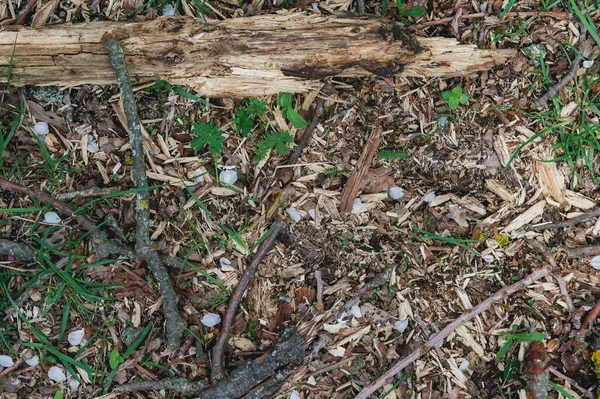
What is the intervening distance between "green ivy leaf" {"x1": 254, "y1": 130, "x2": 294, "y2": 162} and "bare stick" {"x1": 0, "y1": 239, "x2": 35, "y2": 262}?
146cm

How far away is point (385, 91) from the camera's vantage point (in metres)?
2.79

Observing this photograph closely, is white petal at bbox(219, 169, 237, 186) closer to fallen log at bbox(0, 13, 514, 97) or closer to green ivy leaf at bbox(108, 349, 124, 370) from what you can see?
fallen log at bbox(0, 13, 514, 97)

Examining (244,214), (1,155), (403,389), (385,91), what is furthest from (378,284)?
(1,155)

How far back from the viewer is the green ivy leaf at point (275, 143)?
2.67 meters

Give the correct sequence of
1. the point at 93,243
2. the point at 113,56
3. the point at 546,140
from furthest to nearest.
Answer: the point at 546,140, the point at 93,243, the point at 113,56

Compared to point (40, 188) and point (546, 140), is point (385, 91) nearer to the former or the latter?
point (546, 140)

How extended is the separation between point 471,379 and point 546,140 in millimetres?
1542

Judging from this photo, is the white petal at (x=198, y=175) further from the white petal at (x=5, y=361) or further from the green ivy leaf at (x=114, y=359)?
the white petal at (x=5, y=361)

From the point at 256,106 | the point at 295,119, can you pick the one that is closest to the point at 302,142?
the point at 295,119

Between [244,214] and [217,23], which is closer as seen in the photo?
[217,23]

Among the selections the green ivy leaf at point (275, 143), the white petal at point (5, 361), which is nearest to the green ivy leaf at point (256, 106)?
the green ivy leaf at point (275, 143)

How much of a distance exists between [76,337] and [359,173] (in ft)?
6.47

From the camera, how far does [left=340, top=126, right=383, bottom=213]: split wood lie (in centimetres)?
277

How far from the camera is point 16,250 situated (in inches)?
106
